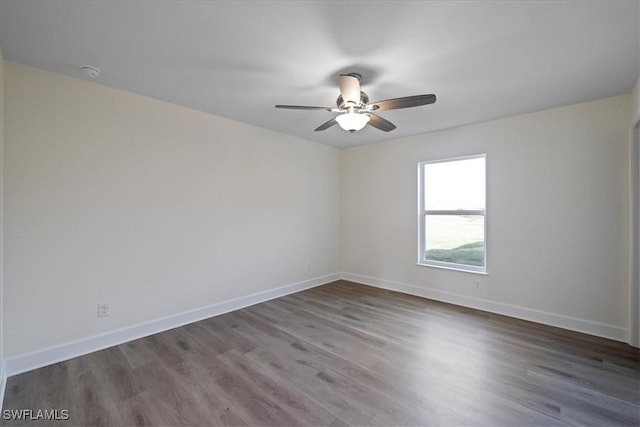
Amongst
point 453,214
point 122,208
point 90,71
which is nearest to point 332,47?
point 90,71

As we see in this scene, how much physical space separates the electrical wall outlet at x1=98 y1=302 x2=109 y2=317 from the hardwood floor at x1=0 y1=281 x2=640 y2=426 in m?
0.34

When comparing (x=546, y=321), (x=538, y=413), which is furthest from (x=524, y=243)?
(x=538, y=413)

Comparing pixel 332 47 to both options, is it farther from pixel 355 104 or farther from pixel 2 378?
pixel 2 378

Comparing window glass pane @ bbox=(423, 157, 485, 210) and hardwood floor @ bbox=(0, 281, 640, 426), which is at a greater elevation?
window glass pane @ bbox=(423, 157, 485, 210)

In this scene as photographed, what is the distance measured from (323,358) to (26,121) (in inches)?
123

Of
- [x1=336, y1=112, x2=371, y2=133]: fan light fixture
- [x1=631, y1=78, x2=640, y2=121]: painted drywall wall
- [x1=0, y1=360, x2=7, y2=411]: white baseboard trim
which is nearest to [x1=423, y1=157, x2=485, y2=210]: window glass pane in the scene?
[x1=631, y1=78, x2=640, y2=121]: painted drywall wall

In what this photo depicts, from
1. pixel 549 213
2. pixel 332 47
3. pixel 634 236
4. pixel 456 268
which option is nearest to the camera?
pixel 332 47

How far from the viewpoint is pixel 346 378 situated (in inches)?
85.3

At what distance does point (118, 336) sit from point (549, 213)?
474 centimetres

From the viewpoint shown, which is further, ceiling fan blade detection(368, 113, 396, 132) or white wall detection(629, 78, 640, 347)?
white wall detection(629, 78, 640, 347)

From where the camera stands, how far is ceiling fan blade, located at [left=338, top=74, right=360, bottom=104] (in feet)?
7.18

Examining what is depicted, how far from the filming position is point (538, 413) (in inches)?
70.6

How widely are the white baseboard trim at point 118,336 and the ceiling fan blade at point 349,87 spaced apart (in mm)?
2808

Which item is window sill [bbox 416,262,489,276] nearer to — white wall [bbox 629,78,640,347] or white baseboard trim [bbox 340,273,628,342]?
white baseboard trim [bbox 340,273,628,342]
